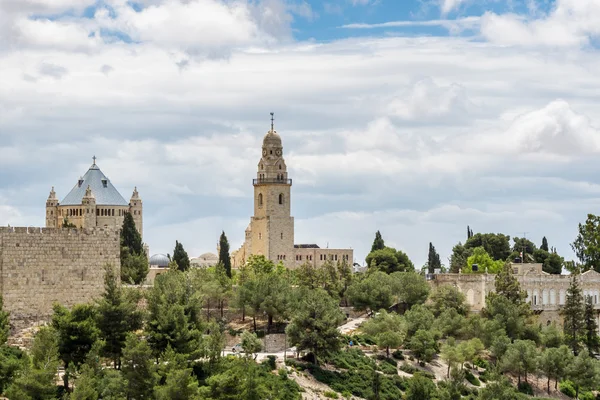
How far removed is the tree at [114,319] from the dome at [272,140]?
61.0 meters

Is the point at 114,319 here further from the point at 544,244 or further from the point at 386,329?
the point at 544,244

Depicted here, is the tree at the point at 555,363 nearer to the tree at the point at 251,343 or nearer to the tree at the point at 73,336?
the tree at the point at 251,343

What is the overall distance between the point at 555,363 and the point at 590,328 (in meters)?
11.0

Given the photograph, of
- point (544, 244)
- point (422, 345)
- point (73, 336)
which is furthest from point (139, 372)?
point (544, 244)

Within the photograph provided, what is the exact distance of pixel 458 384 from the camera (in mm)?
65438

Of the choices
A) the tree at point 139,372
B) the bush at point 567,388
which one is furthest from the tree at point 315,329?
the bush at point 567,388

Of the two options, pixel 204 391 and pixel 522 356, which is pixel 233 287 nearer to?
pixel 522 356

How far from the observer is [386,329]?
73.6m

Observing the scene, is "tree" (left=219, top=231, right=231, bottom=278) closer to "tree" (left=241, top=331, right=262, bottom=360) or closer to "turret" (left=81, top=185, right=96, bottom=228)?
"turret" (left=81, top=185, right=96, bottom=228)

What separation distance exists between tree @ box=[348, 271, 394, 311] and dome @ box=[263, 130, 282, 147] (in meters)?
36.5

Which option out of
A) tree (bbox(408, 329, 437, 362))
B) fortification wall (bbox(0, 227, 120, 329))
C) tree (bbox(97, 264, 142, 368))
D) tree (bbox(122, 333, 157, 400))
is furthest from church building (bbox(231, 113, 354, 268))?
tree (bbox(122, 333, 157, 400))

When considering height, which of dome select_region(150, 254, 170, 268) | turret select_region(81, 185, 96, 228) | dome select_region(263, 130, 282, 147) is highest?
dome select_region(263, 130, 282, 147)

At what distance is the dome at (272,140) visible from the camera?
387 feet

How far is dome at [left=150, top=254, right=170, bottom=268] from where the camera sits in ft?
370
